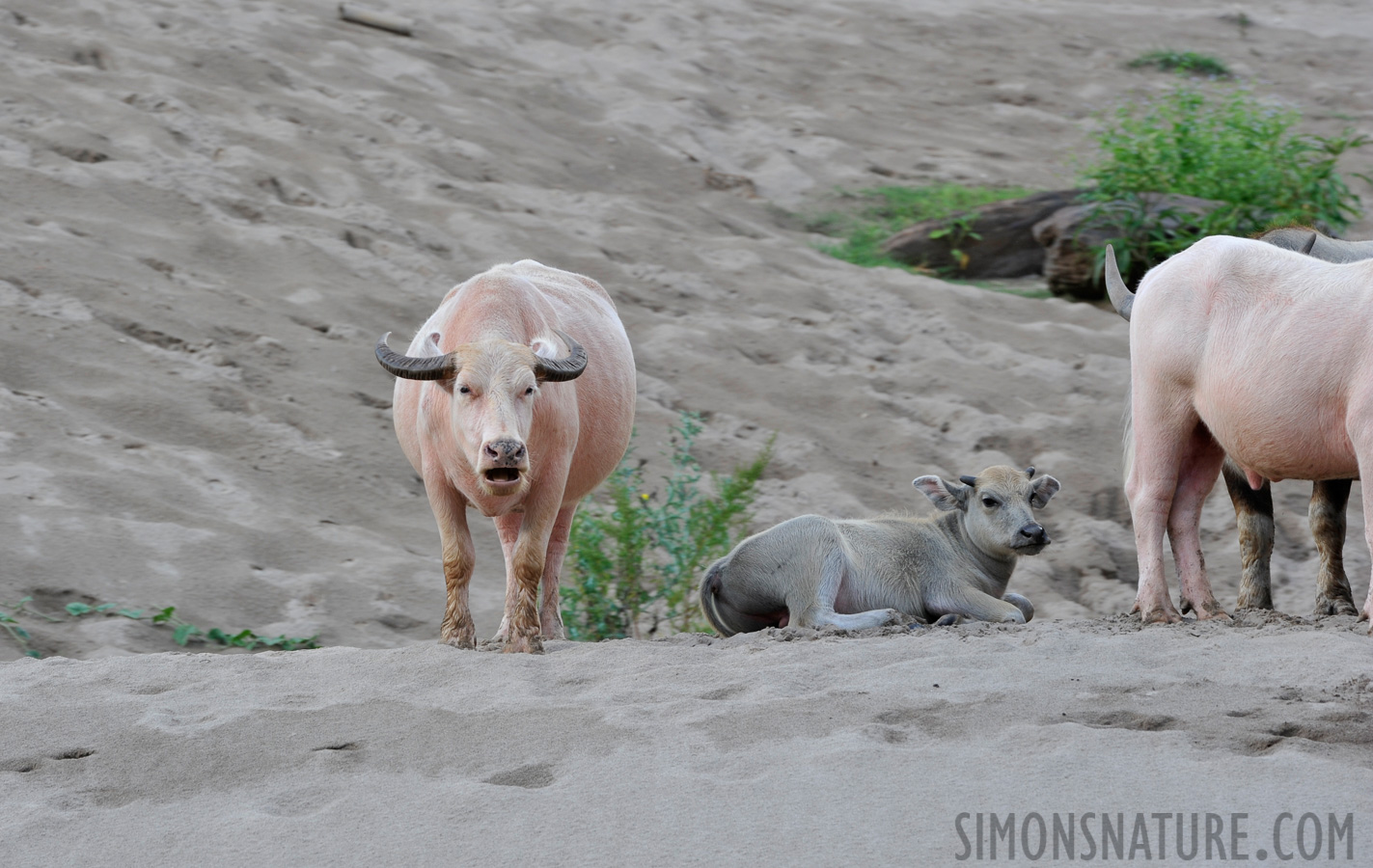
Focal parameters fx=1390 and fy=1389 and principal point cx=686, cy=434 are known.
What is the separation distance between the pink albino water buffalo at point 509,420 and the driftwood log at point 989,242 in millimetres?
6407

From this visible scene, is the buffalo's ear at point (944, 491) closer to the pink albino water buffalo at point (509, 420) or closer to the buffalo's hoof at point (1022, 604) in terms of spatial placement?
the buffalo's hoof at point (1022, 604)

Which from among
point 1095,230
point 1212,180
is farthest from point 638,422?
point 1212,180

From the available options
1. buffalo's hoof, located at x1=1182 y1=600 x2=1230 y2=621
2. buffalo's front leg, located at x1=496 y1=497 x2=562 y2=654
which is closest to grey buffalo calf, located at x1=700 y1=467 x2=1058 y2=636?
buffalo's hoof, located at x1=1182 y1=600 x2=1230 y2=621

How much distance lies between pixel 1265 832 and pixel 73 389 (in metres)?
6.93

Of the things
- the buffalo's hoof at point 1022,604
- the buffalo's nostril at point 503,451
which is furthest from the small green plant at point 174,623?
the buffalo's hoof at point 1022,604

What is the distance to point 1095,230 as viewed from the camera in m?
11.5

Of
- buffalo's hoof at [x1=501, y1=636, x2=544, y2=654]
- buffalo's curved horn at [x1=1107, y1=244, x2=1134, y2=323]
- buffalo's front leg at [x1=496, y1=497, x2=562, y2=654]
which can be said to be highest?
buffalo's curved horn at [x1=1107, y1=244, x2=1134, y2=323]

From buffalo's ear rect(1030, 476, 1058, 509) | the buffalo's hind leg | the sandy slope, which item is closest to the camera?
the sandy slope

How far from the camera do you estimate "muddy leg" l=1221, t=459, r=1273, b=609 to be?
242 inches

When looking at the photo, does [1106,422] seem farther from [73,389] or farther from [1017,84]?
[1017,84]

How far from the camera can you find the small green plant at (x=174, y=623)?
6.17 m

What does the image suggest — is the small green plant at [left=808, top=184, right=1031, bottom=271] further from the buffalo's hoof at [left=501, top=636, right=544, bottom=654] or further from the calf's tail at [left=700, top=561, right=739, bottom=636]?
the buffalo's hoof at [left=501, top=636, right=544, bottom=654]

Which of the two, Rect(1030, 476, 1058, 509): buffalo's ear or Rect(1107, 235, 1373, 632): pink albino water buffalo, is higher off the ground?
Rect(1107, 235, 1373, 632): pink albino water buffalo

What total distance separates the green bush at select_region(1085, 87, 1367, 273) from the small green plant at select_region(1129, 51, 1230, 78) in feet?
16.3
